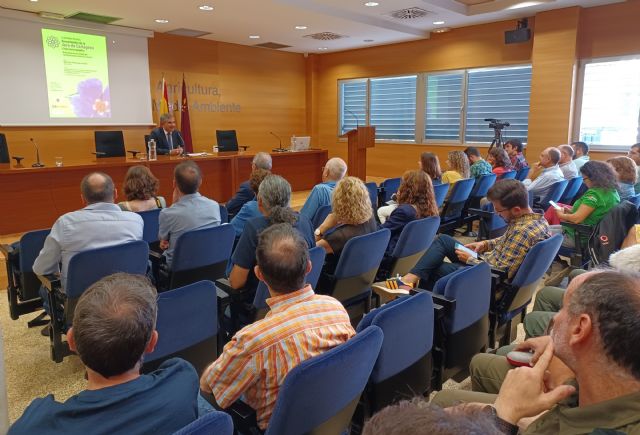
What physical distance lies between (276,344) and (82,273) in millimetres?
1513

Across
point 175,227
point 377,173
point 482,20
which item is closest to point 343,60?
point 377,173

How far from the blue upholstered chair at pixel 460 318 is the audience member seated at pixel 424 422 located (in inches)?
59.4

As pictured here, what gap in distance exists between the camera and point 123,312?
3.93 ft

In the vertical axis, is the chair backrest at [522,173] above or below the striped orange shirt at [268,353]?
above

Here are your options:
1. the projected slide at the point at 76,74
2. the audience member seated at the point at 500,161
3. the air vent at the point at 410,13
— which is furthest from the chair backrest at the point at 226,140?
the audience member seated at the point at 500,161

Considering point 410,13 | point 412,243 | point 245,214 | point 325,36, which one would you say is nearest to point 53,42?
point 325,36

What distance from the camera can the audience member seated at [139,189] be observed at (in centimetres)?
370

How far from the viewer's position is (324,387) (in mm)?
1334

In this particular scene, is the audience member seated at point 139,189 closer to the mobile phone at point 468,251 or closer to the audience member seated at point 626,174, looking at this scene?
the mobile phone at point 468,251

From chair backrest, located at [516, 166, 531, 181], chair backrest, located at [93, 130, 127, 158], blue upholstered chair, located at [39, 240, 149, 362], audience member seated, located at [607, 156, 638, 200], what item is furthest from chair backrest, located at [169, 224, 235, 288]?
chair backrest, located at [93, 130, 127, 158]

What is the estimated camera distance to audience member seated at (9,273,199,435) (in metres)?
1.04

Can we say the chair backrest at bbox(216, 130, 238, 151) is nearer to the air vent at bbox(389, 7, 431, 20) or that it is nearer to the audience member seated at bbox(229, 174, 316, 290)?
the air vent at bbox(389, 7, 431, 20)

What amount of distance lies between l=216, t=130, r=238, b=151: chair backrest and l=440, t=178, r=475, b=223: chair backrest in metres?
4.88

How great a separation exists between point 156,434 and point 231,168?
6.79m
